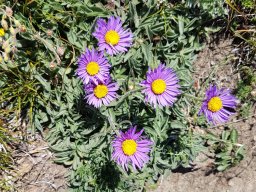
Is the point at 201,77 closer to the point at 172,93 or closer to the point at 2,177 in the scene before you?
the point at 172,93

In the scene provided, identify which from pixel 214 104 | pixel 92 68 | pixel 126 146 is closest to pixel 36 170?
pixel 126 146

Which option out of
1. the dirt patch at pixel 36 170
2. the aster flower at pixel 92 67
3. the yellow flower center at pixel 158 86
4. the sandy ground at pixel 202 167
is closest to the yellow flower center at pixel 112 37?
the aster flower at pixel 92 67

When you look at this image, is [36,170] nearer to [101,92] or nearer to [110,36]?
[101,92]

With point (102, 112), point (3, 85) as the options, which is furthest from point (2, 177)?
point (102, 112)

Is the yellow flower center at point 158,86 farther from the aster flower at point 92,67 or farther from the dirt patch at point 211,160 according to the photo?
the dirt patch at point 211,160

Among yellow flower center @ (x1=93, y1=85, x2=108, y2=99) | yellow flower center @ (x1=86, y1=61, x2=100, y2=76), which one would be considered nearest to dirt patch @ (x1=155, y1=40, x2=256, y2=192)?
yellow flower center @ (x1=93, y1=85, x2=108, y2=99)
